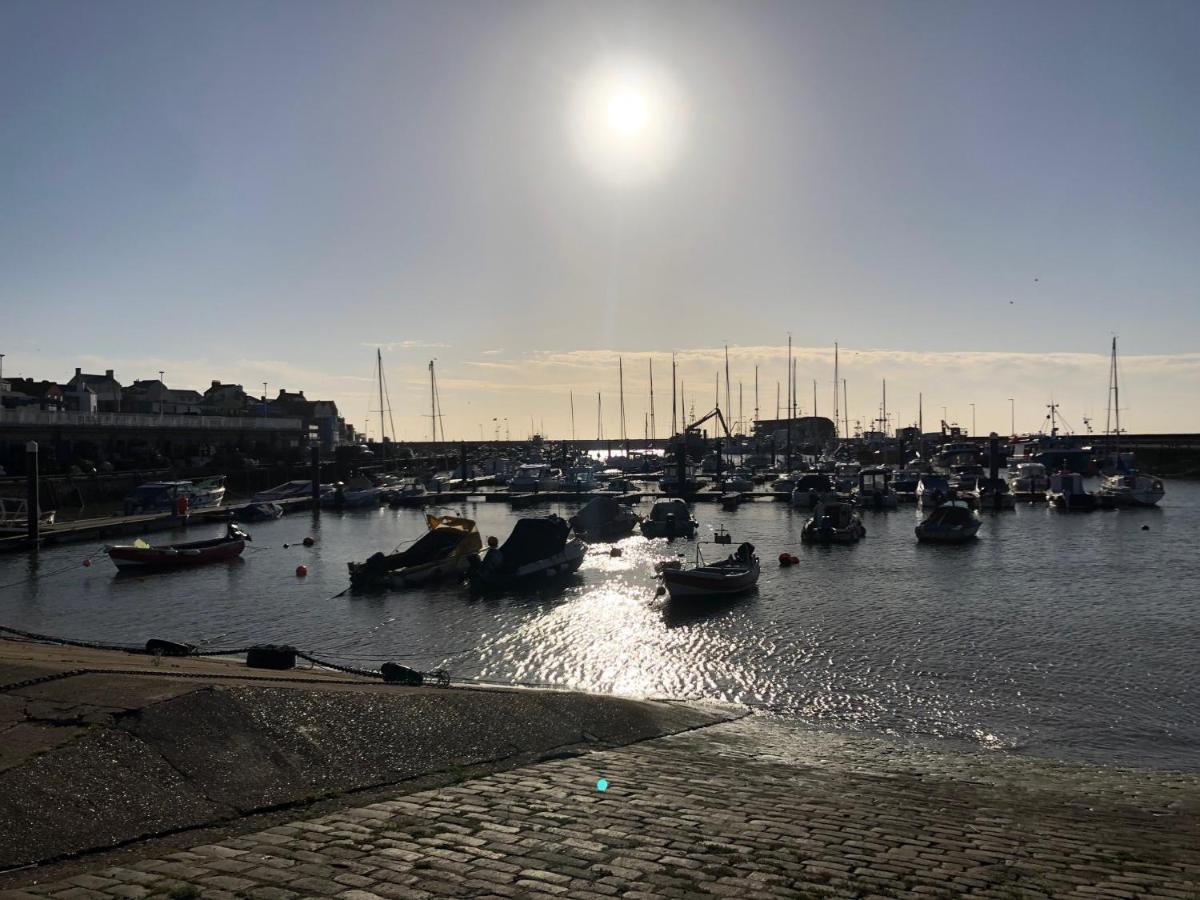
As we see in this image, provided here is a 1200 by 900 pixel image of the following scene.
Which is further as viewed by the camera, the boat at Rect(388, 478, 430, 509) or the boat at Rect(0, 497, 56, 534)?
the boat at Rect(388, 478, 430, 509)

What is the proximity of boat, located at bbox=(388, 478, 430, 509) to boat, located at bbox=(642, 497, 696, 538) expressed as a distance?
41048 mm

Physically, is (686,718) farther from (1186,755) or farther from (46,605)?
(46,605)

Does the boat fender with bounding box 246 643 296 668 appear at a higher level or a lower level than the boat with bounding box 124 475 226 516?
lower

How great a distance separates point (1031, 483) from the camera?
309ft

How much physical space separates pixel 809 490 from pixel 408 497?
4428 centimetres

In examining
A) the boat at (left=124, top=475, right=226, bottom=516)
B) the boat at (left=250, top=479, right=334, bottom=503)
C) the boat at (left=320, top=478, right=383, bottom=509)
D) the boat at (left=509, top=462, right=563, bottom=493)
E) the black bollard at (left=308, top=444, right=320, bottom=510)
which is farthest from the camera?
the boat at (left=509, top=462, right=563, bottom=493)

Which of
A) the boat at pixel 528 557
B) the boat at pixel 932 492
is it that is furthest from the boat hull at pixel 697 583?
the boat at pixel 932 492

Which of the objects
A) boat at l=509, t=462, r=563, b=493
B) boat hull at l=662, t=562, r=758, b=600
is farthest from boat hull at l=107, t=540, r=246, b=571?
boat at l=509, t=462, r=563, b=493

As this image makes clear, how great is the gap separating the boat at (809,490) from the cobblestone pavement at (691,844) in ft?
234

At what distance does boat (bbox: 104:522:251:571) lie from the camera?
50.5 m

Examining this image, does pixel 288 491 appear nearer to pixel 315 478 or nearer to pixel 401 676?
pixel 315 478

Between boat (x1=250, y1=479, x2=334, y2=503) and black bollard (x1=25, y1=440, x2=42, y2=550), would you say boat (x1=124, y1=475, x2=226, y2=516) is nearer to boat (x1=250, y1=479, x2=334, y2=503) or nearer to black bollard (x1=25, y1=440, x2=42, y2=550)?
boat (x1=250, y1=479, x2=334, y2=503)

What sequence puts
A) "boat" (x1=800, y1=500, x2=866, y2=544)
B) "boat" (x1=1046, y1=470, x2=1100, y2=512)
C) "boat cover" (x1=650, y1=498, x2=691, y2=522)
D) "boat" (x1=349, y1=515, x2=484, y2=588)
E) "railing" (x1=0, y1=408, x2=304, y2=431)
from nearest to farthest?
"boat" (x1=349, y1=515, x2=484, y2=588)
"boat" (x1=800, y1=500, x2=866, y2=544)
"boat cover" (x1=650, y1=498, x2=691, y2=522)
"boat" (x1=1046, y1=470, x2=1100, y2=512)
"railing" (x1=0, y1=408, x2=304, y2=431)

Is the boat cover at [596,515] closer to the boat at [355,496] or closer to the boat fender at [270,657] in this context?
the boat at [355,496]
